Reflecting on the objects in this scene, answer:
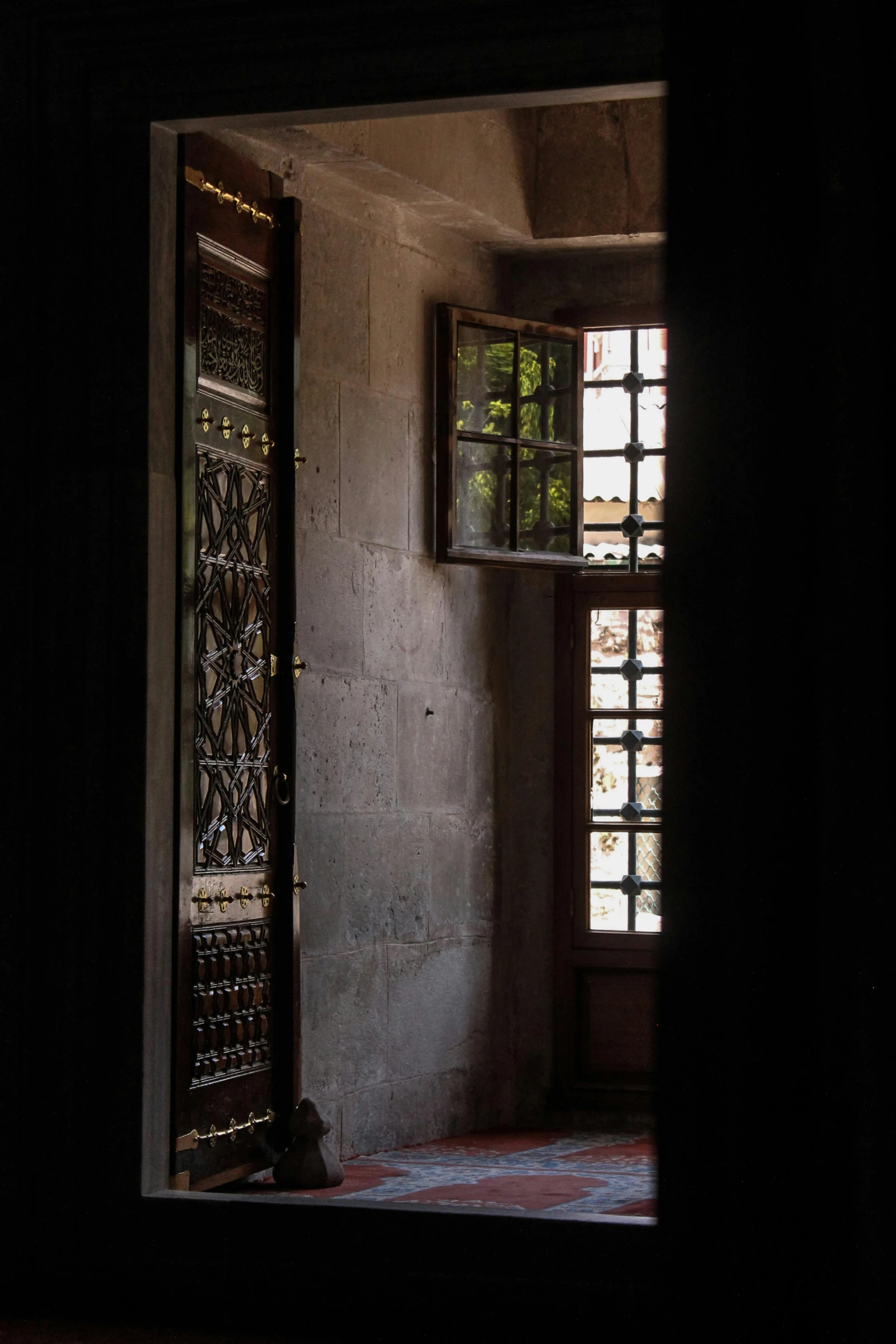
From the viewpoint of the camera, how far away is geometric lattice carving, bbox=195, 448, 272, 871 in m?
4.67

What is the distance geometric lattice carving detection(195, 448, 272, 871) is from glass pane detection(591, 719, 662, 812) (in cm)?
210

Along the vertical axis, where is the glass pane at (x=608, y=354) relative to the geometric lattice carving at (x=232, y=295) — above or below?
above

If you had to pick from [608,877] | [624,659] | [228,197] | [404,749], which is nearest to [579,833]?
[608,877]

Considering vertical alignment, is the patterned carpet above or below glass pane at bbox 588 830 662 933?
below

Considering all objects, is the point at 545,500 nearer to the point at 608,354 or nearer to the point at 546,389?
the point at 546,389

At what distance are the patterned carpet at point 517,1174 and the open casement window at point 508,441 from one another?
6.72 ft

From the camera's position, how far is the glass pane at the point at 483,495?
257 inches

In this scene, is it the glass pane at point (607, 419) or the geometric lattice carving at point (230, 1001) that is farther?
the glass pane at point (607, 419)

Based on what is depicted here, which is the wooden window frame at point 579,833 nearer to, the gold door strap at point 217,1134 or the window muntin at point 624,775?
the window muntin at point 624,775

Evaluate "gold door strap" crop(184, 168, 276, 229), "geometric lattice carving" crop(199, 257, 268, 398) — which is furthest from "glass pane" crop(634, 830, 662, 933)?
"gold door strap" crop(184, 168, 276, 229)

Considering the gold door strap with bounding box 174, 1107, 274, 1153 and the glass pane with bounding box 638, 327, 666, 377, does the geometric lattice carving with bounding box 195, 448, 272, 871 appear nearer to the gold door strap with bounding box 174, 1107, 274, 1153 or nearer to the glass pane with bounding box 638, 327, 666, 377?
the gold door strap with bounding box 174, 1107, 274, 1153

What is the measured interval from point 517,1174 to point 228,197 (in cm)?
302

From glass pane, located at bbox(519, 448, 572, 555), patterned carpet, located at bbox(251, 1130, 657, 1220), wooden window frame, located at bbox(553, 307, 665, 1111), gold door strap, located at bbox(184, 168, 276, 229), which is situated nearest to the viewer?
gold door strap, located at bbox(184, 168, 276, 229)

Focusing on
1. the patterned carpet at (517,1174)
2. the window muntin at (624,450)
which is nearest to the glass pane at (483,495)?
the window muntin at (624,450)
